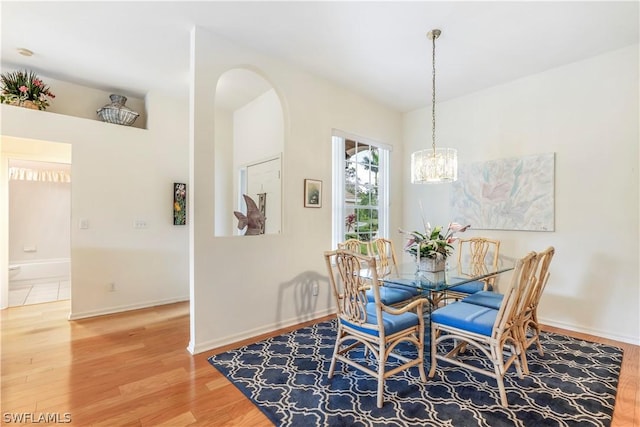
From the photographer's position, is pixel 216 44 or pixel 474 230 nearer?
pixel 216 44

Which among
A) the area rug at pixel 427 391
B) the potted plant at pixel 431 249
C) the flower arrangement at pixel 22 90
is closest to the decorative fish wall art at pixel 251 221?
the area rug at pixel 427 391

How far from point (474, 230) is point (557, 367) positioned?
1835 millimetres

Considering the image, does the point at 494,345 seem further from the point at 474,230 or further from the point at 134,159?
the point at 134,159

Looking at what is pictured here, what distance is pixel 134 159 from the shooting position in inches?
155

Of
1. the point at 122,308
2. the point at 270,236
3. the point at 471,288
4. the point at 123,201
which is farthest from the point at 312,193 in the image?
the point at 122,308

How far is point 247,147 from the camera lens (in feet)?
15.0

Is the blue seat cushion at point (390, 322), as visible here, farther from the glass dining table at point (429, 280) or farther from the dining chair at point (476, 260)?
the dining chair at point (476, 260)

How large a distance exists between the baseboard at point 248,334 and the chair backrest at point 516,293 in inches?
80.3

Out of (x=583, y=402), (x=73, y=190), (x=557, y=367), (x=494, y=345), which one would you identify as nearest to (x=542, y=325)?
(x=557, y=367)

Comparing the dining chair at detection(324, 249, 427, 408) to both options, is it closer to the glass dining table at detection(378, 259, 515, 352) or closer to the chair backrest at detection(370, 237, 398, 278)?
the glass dining table at detection(378, 259, 515, 352)

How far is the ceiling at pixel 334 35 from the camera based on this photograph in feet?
7.84

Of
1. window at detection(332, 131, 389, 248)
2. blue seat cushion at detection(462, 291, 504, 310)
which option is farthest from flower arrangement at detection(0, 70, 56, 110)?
blue seat cushion at detection(462, 291, 504, 310)

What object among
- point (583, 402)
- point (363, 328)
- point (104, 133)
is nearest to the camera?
point (583, 402)

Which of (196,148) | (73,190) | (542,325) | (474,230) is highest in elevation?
(196,148)
